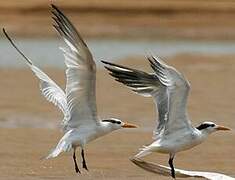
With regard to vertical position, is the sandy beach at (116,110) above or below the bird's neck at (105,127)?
below

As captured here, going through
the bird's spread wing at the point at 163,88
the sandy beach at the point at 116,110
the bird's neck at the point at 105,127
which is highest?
the bird's spread wing at the point at 163,88

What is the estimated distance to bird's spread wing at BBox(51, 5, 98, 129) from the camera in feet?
38.3

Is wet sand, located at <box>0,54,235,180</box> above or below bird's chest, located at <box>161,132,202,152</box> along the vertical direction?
below

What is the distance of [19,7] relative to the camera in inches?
1841

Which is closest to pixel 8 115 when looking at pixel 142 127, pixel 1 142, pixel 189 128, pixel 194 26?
pixel 142 127

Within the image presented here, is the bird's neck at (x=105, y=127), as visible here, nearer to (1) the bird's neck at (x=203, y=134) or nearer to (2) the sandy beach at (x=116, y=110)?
(2) the sandy beach at (x=116, y=110)

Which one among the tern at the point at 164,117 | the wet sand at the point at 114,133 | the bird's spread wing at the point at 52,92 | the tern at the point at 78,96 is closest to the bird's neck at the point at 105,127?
the tern at the point at 78,96

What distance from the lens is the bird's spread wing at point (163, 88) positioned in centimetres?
1131

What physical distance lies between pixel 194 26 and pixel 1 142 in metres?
29.9

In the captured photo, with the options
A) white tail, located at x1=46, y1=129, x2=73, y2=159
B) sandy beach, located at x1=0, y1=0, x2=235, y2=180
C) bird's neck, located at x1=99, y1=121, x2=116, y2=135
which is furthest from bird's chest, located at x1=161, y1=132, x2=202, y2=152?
white tail, located at x1=46, y1=129, x2=73, y2=159

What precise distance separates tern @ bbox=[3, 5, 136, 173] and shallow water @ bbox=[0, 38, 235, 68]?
14756 millimetres

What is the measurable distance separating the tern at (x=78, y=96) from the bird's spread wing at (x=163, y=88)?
0.30 meters

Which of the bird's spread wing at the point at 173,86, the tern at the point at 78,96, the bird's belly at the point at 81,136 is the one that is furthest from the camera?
the bird's belly at the point at 81,136

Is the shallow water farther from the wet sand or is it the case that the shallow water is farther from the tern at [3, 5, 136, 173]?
the tern at [3, 5, 136, 173]
